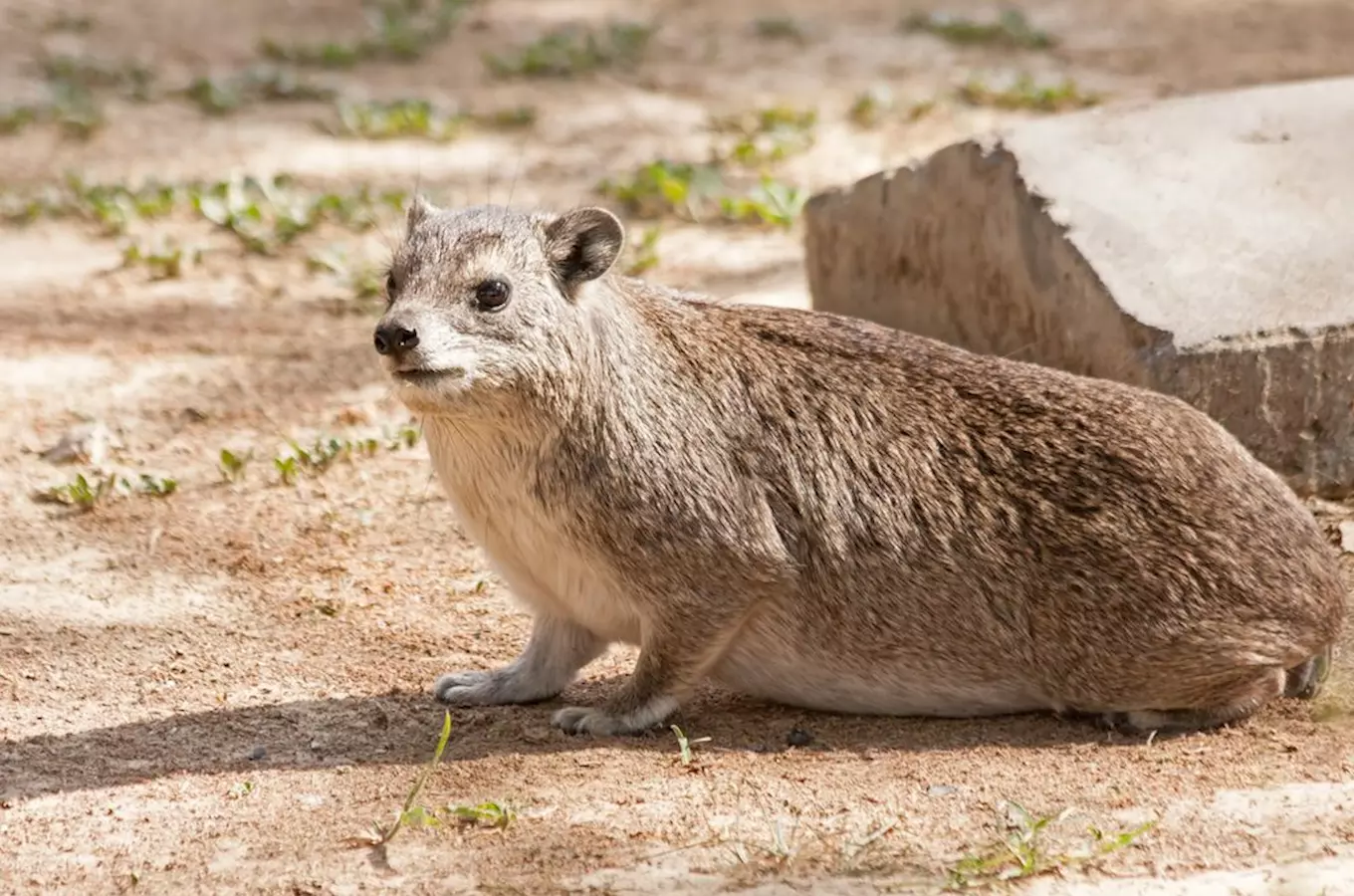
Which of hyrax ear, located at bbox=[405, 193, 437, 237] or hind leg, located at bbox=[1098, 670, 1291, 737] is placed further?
hyrax ear, located at bbox=[405, 193, 437, 237]

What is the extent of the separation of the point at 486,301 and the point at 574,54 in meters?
7.57

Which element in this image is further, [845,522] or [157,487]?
[157,487]

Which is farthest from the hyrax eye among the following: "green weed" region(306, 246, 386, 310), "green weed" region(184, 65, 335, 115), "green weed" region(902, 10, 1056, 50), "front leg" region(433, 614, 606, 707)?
"green weed" region(902, 10, 1056, 50)

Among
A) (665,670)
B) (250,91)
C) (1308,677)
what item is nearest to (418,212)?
(665,670)

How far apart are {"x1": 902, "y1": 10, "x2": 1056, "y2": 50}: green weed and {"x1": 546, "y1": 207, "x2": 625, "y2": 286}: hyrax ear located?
7.88 m

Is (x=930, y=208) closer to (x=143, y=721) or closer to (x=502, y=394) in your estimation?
(x=502, y=394)

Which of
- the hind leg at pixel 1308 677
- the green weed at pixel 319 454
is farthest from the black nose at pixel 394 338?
the hind leg at pixel 1308 677

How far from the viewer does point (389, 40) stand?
13.2 meters

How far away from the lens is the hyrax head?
17.2 feet

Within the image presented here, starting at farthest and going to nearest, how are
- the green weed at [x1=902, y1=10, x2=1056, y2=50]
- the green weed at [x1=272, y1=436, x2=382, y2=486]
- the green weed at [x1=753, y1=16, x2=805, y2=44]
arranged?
1. the green weed at [x1=753, y1=16, x2=805, y2=44]
2. the green weed at [x1=902, y1=10, x2=1056, y2=50]
3. the green weed at [x1=272, y1=436, x2=382, y2=486]

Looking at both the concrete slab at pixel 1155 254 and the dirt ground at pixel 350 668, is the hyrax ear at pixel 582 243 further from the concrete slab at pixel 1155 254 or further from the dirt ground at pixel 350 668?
the concrete slab at pixel 1155 254

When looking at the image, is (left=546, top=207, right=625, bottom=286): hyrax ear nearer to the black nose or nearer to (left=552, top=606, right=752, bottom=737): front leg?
the black nose

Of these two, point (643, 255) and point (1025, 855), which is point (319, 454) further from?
point (1025, 855)

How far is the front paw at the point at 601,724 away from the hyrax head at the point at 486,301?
925 mm
